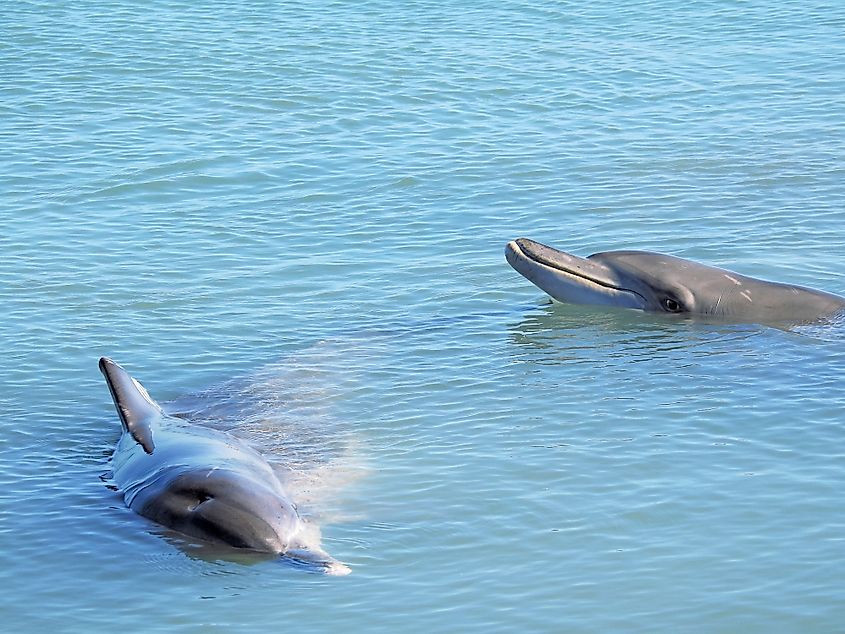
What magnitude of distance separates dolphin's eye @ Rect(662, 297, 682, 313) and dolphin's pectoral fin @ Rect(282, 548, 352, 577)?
677 cm

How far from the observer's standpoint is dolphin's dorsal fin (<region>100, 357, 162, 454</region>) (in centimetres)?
1293

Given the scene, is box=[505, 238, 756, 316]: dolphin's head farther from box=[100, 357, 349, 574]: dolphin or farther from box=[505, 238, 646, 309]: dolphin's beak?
box=[100, 357, 349, 574]: dolphin

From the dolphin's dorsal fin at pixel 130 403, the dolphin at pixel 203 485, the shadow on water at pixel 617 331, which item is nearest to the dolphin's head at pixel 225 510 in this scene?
the dolphin at pixel 203 485

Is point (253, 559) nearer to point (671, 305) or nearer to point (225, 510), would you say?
point (225, 510)

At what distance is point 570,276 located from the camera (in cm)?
1673

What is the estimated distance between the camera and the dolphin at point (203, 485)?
10836mm

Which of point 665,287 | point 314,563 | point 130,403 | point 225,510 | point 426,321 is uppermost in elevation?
point 665,287

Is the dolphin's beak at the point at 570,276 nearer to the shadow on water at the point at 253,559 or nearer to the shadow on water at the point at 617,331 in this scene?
the shadow on water at the point at 617,331

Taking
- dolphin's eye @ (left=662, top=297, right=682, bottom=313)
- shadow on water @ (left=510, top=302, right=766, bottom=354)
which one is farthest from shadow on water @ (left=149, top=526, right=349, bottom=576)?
dolphin's eye @ (left=662, top=297, right=682, bottom=313)

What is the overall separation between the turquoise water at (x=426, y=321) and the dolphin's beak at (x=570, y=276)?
0.24 m

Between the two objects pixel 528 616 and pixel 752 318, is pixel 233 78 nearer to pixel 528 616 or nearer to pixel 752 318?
pixel 752 318

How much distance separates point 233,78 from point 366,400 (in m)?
16.2

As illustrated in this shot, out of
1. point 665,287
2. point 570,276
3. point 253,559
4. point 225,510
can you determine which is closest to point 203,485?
point 225,510

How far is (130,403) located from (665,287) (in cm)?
624
